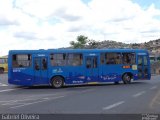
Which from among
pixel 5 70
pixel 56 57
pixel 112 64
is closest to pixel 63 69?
pixel 56 57

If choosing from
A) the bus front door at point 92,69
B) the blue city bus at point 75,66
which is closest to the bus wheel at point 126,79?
the blue city bus at point 75,66

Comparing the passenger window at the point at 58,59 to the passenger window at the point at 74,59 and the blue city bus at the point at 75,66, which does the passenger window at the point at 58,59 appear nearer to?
the blue city bus at the point at 75,66

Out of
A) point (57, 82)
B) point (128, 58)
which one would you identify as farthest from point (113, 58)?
point (57, 82)

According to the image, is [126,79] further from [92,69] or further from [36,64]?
[36,64]

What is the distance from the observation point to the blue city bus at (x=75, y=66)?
28281mm

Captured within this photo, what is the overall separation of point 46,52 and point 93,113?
15088 millimetres

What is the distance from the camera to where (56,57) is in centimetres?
2908

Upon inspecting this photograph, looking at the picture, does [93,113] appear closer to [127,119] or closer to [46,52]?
[127,119]

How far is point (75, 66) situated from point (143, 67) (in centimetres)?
544

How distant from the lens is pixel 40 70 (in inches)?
1129

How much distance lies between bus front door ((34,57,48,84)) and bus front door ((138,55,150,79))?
7.19 m

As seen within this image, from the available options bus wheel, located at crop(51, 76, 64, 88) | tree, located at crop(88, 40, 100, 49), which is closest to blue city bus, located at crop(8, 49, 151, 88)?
bus wheel, located at crop(51, 76, 64, 88)

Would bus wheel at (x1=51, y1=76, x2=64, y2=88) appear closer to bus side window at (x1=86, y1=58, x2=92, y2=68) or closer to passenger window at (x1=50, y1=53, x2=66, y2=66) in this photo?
passenger window at (x1=50, y1=53, x2=66, y2=66)

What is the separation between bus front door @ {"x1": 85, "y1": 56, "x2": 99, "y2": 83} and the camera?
2992 cm
